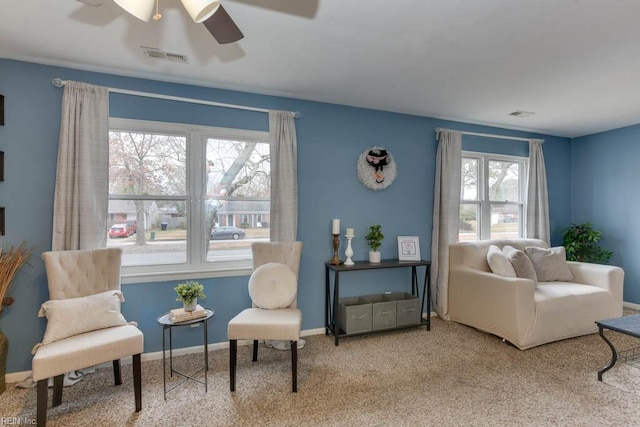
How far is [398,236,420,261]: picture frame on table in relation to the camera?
3584mm

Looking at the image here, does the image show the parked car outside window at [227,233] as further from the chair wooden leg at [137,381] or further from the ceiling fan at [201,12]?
the ceiling fan at [201,12]

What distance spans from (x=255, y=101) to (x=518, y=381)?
3331mm

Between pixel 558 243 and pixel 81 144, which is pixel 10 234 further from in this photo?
pixel 558 243

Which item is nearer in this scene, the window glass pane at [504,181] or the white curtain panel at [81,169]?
the white curtain panel at [81,169]

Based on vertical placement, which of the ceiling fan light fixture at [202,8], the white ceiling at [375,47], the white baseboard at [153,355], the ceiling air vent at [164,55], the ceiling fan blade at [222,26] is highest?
the ceiling air vent at [164,55]

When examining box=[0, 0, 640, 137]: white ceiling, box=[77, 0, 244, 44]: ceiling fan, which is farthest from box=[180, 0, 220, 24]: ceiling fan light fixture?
box=[0, 0, 640, 137]: white ceiling

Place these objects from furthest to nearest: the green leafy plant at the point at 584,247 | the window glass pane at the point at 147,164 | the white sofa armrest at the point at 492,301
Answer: the green leafy plant at the point at 584,247 < the white sofa armrest at the point at 492,301 < the window glass pane at the point at 147,164

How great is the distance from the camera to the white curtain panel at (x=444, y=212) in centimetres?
377

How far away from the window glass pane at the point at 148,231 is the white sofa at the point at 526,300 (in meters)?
3.04

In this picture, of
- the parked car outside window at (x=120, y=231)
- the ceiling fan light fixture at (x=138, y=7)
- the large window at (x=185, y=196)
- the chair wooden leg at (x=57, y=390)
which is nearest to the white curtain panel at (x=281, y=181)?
the large window at (x=185, y=196)

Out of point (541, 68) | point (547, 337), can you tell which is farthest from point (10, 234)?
point (547, 337)

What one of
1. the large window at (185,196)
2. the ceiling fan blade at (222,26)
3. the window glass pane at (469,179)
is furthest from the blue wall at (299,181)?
the ceiling fan blade at (222,26)

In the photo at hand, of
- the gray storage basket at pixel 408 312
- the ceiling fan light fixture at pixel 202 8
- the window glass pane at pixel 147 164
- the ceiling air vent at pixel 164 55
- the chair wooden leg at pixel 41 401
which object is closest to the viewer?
the ceiling fan light fixture at pixel 202 8

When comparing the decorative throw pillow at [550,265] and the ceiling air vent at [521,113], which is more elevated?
the ceiling air vent at [521,113]
